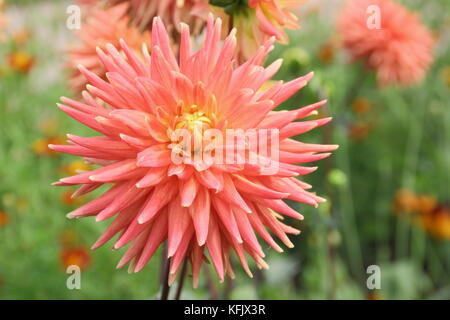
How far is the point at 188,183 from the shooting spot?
37.6 inches

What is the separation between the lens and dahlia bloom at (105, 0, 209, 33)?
1206 millimetres

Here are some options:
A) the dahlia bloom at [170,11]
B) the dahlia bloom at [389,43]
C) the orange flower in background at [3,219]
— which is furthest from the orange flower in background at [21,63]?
the dahlia bloom at [170,11]

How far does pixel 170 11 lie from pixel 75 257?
4.30ft

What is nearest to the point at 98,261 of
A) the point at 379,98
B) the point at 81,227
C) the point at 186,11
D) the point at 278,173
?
the point at 81,227

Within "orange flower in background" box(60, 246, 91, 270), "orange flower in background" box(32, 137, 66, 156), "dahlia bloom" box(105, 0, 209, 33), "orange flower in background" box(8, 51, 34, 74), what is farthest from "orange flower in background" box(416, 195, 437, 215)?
"orange flower in background" box(8, 51, 34, 74)

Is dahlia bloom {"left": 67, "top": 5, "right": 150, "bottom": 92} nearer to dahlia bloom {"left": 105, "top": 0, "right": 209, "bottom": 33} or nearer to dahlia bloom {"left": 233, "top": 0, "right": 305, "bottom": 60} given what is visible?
dahlia bloom {"left": 105, "top": 0, "right": 209, "bottom": 33}

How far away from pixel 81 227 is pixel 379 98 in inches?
83.6

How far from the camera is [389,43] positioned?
8.45 feet

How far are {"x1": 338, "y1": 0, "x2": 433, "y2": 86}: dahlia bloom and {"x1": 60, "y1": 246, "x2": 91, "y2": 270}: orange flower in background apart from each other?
156 cm

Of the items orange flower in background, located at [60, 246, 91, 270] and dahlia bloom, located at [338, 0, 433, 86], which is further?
dahlia bloom, located at [338, 0, 433, 86]

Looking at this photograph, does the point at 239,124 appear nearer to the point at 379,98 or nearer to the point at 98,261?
the point at 98,261

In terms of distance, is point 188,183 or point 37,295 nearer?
point 188,183

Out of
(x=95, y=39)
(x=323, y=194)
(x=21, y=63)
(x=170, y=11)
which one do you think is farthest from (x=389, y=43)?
(x=21, y=63)

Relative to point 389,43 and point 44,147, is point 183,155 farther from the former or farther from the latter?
point 389,43
